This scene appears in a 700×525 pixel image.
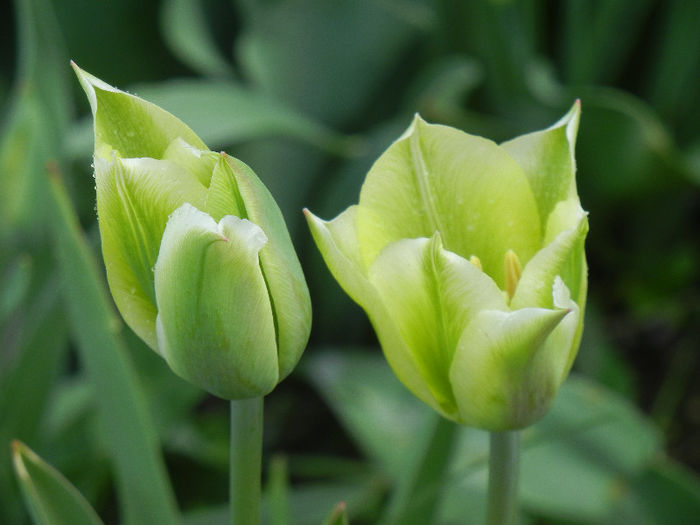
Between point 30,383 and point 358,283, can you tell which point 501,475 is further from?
point 30,383

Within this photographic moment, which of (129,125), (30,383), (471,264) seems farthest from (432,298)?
(30,383)

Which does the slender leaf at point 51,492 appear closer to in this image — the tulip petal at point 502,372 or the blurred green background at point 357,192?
the tulip petal at point 502,372

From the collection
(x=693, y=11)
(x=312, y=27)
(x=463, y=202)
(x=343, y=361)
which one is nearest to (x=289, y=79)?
(x=312, y=27)

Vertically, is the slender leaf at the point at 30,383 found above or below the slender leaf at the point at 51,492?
below

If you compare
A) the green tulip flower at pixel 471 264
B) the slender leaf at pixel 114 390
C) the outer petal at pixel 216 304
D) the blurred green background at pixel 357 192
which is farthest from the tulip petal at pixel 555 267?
the blurred green background at pixel 357 192

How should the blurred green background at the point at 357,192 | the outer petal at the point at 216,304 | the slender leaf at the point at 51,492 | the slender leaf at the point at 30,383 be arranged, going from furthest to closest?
the blurred green background at the point at 357,192 → the slender leaf at the point at 30,383 → the slender leaf at the point at 51,492 → the outer petal at the point at 216,304

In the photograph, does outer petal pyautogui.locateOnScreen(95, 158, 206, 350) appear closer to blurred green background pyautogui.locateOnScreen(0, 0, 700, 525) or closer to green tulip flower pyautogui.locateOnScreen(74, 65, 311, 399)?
green tulip flower pyautogui.locateOnScreen(74, 65, 311, 399)

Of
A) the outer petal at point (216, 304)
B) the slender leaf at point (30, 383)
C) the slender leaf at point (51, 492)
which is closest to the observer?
the outer petal at point (216, 304)

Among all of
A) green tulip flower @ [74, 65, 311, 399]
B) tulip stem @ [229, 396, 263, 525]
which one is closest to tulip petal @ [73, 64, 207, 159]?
green tulip flower @ [74, 65, 311, 399]
